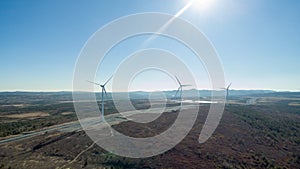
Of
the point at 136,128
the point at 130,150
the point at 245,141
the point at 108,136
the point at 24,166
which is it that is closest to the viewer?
the point at 24,166

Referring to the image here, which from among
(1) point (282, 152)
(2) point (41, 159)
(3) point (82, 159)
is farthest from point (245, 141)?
(2) point (41, 159)

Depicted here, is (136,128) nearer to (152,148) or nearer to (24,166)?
(152,148)

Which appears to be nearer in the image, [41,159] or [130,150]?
[41,159]

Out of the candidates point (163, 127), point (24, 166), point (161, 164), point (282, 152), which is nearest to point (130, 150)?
point (161, 164)

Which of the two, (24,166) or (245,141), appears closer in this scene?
(24,166)

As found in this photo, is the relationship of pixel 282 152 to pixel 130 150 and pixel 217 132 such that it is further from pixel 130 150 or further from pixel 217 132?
pixel 130 150

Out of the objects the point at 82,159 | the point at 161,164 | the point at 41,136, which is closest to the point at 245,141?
the point at 161,164

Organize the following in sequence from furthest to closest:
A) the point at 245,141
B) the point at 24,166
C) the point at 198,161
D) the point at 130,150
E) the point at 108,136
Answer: the point at 108,136 → the point at 245,141 → the point at 130,150 → the point at 198,161 → the point at 24,166

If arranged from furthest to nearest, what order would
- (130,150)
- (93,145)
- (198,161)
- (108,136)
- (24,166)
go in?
(108,136)
(93,145)
(130,150)
(198,161)
(24,166)

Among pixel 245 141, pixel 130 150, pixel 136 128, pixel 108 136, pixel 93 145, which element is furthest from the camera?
pixel 136 128
